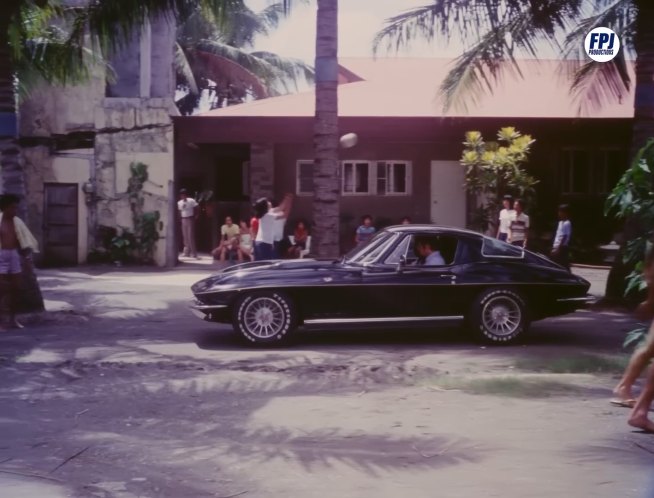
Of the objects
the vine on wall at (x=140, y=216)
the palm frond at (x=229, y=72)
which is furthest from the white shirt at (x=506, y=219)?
the palm frond at (x=229, y=72)

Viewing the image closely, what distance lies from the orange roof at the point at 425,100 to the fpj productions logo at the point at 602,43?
16.6 feet

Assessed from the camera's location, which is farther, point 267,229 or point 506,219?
point 506,219

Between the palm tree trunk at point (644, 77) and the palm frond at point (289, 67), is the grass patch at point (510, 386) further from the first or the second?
the palm frond at point (289, 67)

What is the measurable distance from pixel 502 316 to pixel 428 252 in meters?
1.15

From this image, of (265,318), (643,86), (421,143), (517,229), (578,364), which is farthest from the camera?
(421,143)

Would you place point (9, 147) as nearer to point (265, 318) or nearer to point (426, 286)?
point (265, 318)

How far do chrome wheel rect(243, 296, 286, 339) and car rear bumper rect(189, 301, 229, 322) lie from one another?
251mm

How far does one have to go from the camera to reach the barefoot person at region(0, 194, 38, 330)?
470 inches

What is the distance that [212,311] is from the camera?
1045 cm

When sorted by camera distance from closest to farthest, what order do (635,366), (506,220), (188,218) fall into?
(635,366)
(506,220)
(188,218)

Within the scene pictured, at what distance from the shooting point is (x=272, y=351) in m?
10.4

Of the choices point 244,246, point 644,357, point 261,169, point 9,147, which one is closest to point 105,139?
point 261,169

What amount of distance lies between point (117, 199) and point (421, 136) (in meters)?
7.46

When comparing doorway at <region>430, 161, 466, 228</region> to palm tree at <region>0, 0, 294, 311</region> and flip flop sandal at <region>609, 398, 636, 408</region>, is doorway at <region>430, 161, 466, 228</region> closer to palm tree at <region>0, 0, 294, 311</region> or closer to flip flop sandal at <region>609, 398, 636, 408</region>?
palm tree at <region>0, 0, 294, 311</region>
